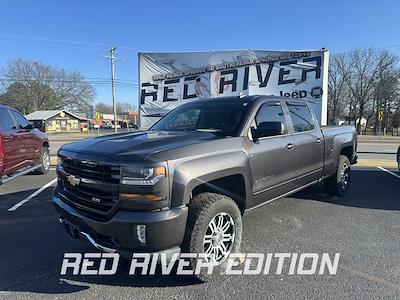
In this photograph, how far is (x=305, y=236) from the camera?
4531 millimetres

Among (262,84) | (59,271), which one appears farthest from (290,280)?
(262,84)

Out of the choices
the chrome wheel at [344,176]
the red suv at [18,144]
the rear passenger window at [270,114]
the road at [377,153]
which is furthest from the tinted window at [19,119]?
the road at [377,153]

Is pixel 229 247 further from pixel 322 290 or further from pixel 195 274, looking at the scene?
pixel 322 290

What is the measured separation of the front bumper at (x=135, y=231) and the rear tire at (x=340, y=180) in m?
4.17

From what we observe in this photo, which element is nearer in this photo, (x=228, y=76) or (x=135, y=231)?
(x=135, y=231)

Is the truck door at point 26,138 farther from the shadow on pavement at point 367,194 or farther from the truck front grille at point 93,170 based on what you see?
Answer: the shadow on pavement at point 367,194

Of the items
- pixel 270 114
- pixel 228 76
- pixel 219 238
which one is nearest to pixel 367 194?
pixel 270 114

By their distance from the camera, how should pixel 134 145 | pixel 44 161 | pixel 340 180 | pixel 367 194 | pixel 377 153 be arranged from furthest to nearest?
pixel 377 153 → pixel 44 161 → pixel 367 194 → pixel 340 180 → pixel 134 145

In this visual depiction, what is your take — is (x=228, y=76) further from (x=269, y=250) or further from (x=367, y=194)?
(x=269, y=250)

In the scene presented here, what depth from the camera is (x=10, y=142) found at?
7.14m

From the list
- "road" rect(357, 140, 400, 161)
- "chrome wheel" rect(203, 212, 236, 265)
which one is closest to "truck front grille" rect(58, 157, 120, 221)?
"chrome wheel" rect(203, 212, 236, 265)

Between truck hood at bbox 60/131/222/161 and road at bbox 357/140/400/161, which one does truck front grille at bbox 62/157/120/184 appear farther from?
road at bbox 357/140/400/161

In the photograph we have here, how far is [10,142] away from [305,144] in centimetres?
590

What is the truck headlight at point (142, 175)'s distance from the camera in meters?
2.89
